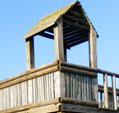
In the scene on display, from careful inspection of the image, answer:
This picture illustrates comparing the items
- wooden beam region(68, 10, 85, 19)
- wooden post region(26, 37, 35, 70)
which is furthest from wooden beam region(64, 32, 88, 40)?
wooden post region(26, 37, 35, 70)

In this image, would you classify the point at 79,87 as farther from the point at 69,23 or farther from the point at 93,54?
the point at 69,23

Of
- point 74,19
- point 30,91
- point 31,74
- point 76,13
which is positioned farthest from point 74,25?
point 30,91

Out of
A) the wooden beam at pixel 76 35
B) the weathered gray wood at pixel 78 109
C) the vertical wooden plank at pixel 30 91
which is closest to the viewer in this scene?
the weathered gray wood at pixel 78 109

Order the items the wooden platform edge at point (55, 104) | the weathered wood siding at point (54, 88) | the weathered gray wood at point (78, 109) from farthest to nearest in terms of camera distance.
A: the weathered wood siding at point (54, 88) < the weathered gray wood at point (78, 109) < the wooden platform edge at point (55, 104)

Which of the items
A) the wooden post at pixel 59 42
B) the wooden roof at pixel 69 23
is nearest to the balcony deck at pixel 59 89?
the wooden post at pixel 59 42

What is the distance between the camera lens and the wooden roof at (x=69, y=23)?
51.6 ft

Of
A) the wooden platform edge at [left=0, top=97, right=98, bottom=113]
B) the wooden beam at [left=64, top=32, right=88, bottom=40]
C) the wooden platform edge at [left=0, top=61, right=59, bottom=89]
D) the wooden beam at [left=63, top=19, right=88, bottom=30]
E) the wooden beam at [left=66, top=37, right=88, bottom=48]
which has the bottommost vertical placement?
the wooden platform edge at [left=0, top=97, right=98, bottom=113]

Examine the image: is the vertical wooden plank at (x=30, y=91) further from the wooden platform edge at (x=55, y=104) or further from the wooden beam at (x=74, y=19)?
the wooden beam at (x=74, y=19)

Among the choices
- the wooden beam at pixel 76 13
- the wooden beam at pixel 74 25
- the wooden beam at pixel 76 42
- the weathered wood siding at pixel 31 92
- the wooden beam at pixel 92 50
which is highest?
the wooden beam at pixel 76 13

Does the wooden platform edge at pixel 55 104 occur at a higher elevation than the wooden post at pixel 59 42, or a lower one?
lower

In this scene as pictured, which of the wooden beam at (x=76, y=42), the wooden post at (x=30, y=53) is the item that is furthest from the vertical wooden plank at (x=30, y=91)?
the wooden beam at (x=76, y=42)

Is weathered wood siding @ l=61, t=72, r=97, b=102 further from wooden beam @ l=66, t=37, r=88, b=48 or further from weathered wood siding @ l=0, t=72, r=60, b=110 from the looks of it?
wooden beam @ l=66, t=37, r=88, b=48

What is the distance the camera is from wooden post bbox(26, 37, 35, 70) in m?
16.5

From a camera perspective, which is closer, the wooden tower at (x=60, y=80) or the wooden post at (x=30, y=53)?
the wooden tower at (x=60, y=80)
